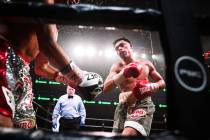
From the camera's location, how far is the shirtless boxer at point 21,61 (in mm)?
1186

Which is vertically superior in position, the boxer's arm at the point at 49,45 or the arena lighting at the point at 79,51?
the arena lighting at the point at 79,51

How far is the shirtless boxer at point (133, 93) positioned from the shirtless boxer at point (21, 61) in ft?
3.80

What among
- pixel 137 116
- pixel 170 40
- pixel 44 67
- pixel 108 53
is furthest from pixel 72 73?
pixel 108 53

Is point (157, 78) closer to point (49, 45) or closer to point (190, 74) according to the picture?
point (49, 45)

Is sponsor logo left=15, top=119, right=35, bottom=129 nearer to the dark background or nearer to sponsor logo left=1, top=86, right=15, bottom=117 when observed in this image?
sponsor logo left=1, top=86, right=15, bottom=117

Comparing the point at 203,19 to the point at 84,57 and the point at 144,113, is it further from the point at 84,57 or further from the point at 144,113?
the point at 84,57

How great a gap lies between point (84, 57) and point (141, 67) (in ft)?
16.6

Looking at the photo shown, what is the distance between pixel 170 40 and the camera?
68cm

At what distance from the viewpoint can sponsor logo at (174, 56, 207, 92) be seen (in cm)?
Result: 64

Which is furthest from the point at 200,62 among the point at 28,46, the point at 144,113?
the point at 144,113

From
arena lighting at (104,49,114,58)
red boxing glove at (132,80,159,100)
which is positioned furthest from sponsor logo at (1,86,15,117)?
arena lighting at (104,49,114,58)

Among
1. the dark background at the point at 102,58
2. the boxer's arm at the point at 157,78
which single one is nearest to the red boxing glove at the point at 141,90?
the boxer's arm at the point at 157,78

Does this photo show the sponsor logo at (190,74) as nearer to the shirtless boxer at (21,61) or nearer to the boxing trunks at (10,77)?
the shirtless boxer at (21,61)

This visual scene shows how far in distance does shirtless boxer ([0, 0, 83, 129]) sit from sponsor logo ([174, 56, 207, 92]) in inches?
24.4
